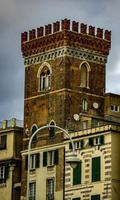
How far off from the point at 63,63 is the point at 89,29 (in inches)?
223

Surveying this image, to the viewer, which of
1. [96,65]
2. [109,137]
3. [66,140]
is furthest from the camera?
[96,65]

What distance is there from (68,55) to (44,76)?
13.8ft

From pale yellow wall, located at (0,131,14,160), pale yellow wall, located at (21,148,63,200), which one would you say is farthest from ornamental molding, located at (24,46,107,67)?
pale yellow wall, located at (21,148,63,200)

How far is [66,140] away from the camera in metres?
85.1

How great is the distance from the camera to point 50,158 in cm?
8712

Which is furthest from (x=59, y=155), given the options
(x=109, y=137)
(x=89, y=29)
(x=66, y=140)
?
(x=89, y=29)

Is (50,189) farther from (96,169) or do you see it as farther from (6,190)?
(6,190)

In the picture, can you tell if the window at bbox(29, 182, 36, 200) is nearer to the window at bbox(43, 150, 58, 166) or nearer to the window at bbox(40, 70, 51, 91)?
the window at bbox(43, 150, 58, 166)

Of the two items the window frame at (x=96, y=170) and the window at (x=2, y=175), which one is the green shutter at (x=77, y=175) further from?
the window at (x=2, y=175)

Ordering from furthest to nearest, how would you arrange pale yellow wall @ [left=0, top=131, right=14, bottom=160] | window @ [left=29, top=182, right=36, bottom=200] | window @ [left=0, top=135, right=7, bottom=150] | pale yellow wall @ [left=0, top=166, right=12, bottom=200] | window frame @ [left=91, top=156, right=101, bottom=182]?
window @ [left=0, top=135, right=7, bottom=150] < pale yellow wall @ [left=0, top=131, right=14, bottom=160] < pale yellow wall @ [left=0, top=166, right=12, bottom=200] < window @ [left=29, top=182, right=36, bottom=200] < window frame @ [left=91, top=156, right=101, bottom=182]

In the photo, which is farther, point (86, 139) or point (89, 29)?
point (89, 29)

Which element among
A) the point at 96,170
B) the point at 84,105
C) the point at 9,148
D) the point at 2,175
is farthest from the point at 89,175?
the point at 2,175

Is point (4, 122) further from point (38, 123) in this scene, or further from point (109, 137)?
point (109, 137)

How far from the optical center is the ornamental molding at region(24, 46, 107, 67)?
289ft
